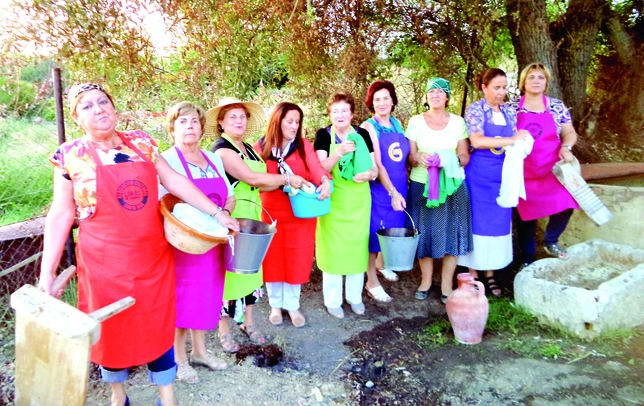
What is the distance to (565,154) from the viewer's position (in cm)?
443

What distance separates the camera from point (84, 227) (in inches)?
97.4

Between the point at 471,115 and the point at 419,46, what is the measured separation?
2559 millimetres

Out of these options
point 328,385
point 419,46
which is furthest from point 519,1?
point 328,385

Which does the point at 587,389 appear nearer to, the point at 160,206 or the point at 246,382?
the point at 246,382

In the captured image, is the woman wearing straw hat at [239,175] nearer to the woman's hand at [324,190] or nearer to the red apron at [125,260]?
the woman's hand at [324,190]

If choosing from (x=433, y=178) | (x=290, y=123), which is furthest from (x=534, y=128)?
(x=290, y=123)

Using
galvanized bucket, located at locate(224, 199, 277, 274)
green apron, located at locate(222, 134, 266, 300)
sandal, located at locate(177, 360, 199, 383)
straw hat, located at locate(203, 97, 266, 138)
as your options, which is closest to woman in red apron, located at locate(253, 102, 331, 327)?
straw hat, located at locate(203, 97, 266, 138)

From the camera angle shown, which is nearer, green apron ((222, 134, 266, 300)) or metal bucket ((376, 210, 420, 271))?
green apron ((222, 134, 266, 300))

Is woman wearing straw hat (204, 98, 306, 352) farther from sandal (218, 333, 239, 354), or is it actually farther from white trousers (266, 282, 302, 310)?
white trousers (266, 282, 302, 310)

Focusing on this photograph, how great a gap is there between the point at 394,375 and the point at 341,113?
2035mm

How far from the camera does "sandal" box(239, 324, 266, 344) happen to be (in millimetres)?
3859

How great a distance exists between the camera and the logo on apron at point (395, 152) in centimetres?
424

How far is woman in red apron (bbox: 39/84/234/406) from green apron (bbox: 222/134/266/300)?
772 mm

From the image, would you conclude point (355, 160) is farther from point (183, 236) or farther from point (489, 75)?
point (183, 236)
